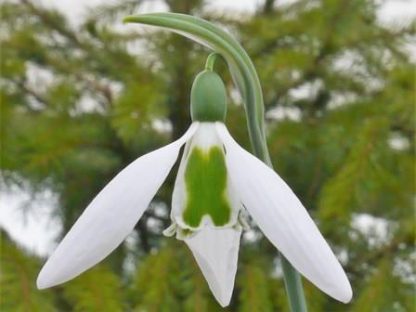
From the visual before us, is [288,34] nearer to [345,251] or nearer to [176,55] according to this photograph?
[176,55]

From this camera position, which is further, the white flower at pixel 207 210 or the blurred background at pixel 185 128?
the blurred background at pixel 185 128

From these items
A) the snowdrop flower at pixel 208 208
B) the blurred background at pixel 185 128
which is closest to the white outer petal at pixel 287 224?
the snowdrop flower at pixel 208 208

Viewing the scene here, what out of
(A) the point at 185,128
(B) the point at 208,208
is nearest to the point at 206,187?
(B) the point at 208,208

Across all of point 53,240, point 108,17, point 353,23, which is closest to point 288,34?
point 353,23

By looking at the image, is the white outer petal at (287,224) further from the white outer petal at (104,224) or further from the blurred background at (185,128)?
the blurred background at (185,128)

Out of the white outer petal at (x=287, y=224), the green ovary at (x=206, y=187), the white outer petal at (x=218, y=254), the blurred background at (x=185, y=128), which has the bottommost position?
the blurred background at (x=185, y=128)

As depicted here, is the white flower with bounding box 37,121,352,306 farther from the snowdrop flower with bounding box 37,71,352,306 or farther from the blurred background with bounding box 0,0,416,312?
the blurred background with bounding box 0,0,416,312

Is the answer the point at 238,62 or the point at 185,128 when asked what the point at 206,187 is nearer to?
the point at 238,62
